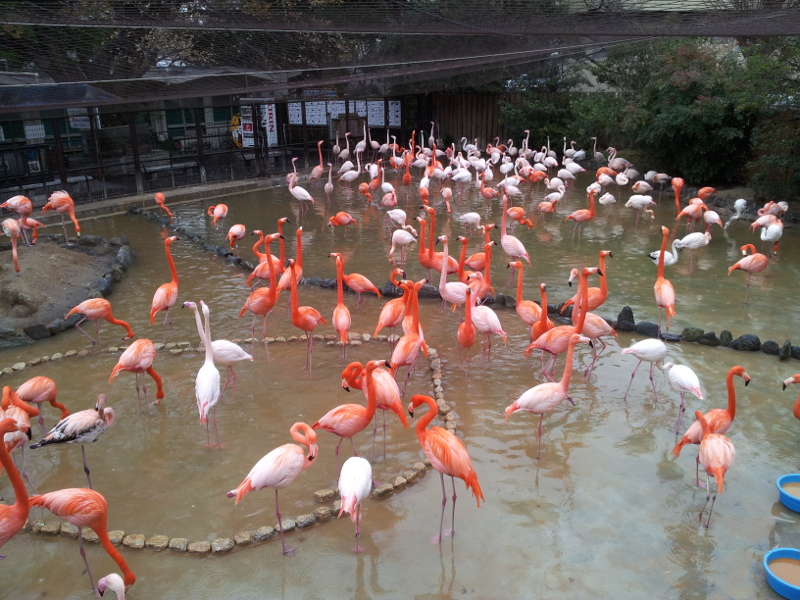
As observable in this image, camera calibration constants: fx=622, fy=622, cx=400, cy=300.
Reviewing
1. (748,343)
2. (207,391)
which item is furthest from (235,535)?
(748,343)

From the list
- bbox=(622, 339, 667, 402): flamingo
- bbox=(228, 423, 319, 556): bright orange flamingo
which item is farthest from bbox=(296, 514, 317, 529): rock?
bbox=(622, 339, 667, 402): flamingo

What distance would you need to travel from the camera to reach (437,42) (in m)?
8.85

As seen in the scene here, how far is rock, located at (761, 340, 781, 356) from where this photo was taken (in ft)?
18.9

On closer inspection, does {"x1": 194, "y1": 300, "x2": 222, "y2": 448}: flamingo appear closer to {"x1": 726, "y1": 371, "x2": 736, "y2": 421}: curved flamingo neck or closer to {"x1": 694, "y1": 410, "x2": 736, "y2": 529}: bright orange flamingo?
{"x1": 694, "y1": 410, "x2": 736, "y2": 529}: bright orange flamingo

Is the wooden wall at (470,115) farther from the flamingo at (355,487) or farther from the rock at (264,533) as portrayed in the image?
the rock at (264,533)

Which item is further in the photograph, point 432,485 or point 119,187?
point 119,187

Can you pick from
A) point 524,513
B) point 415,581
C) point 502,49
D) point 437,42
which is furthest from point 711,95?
point 415,581

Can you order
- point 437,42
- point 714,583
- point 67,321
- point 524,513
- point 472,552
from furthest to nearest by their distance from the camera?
point 437,42 < point 67,321 < point 524,513 < point 472,552 < point 714,583

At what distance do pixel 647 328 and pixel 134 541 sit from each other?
496 centimetres

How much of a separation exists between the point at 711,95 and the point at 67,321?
1211 centimetres

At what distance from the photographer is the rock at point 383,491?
3.93 m

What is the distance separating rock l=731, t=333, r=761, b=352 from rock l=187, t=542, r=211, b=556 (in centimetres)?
499

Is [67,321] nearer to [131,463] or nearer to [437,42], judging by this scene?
[131,463]

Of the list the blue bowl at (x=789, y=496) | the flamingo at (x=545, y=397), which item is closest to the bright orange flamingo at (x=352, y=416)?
the flamingo at (x=545, y=397)
